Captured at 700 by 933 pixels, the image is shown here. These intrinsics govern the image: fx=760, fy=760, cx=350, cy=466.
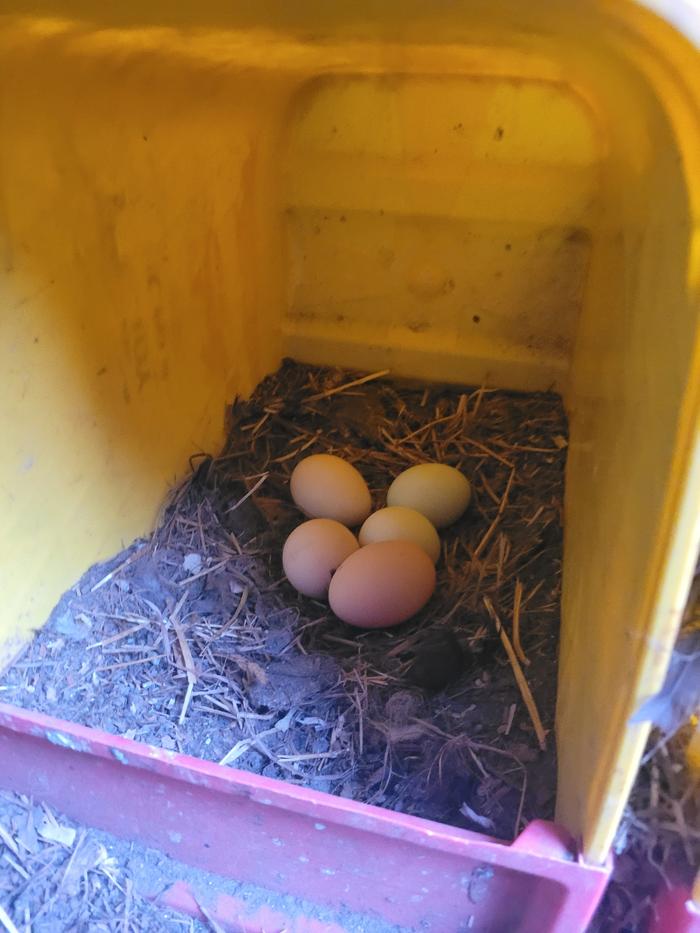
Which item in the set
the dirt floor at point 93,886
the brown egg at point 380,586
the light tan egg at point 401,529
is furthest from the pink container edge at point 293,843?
the light tan egg at point 401,529

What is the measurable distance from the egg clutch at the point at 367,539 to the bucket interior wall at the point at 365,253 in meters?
0.22

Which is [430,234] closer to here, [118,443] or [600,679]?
[118,443]

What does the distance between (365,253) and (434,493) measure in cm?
63

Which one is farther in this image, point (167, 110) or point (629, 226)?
point (167, 110)

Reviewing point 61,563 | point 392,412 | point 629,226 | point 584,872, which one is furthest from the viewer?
point 392,412

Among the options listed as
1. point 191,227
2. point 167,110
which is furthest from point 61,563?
point 167,110

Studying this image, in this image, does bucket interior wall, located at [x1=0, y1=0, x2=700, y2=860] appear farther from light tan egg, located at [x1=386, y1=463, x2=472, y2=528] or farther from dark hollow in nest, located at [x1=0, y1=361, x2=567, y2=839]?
light tan egg, located at [x1=386, y1=463, x2=472, y2=528]

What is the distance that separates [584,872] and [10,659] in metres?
0.80

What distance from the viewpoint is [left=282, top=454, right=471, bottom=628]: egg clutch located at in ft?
3.67

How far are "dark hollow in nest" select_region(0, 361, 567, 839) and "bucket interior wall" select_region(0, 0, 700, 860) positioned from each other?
2.6 inches

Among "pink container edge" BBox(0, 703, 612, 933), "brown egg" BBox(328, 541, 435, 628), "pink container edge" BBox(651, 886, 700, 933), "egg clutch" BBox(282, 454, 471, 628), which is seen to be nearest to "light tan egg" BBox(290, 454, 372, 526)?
"egg clutch" BBox(282, 454, 471, 628)

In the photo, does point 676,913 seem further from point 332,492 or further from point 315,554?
point 332,492

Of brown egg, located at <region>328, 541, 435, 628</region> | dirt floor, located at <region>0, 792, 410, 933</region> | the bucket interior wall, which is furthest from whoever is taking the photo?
brown egg, located at <region>328, 541, 435, 628</region>

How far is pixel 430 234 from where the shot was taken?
1610 mm
